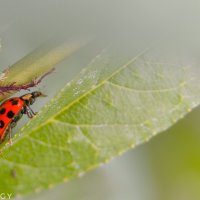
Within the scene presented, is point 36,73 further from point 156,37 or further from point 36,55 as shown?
point 156,37

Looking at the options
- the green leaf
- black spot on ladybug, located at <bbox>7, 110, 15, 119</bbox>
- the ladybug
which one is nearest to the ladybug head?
the ladybug

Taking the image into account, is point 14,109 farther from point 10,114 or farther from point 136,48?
point 136,48

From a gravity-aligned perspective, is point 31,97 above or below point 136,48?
below

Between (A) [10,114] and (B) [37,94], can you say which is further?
(B) [37,94]

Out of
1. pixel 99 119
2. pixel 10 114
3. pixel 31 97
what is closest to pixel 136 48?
pixel 99 119

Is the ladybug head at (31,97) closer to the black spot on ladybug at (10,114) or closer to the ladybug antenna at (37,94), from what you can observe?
the ladybug antenna at (37,94)

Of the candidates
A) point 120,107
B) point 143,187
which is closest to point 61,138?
point 120,107
